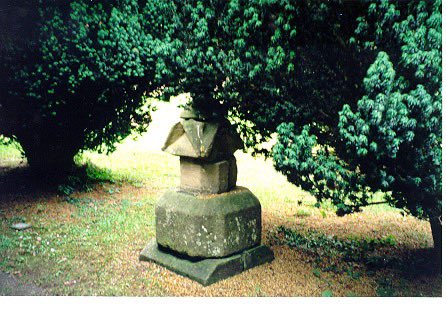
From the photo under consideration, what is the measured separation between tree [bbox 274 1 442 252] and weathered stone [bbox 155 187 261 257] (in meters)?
0.99

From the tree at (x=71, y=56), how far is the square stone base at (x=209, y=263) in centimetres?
277

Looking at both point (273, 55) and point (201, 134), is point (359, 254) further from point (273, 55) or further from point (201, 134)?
point (273, 55)

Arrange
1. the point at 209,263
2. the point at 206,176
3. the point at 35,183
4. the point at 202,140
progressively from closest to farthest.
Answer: the point at 202,140 → the point at 209,263 → the point at 206,176 → the point at 35,183

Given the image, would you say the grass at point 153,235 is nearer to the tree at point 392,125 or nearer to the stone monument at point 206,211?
the stone monument at point 206,211

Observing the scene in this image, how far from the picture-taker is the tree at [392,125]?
12.6 ft

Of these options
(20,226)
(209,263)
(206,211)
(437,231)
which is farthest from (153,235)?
(437,231)

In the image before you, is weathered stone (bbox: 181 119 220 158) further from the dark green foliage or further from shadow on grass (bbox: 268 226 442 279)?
shadow on grass (bbox: 268 226 442 279)

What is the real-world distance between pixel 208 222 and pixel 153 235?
2080 mm

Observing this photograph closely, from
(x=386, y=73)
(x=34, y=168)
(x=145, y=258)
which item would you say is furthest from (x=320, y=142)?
(x=34, y=168)

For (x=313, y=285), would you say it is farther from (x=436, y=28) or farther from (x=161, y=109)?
(x=161, y=109)

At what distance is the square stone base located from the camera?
5.23m

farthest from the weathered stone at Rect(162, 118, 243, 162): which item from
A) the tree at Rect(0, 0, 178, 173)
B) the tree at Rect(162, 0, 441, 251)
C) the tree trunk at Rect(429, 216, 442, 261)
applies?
the tree trunk at Rect(429, 216, 442, 261)

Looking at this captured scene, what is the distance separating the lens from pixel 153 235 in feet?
23.1

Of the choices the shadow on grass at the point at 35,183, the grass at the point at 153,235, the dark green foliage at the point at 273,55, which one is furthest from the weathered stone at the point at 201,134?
the shadow on grass at the point at 35,183
